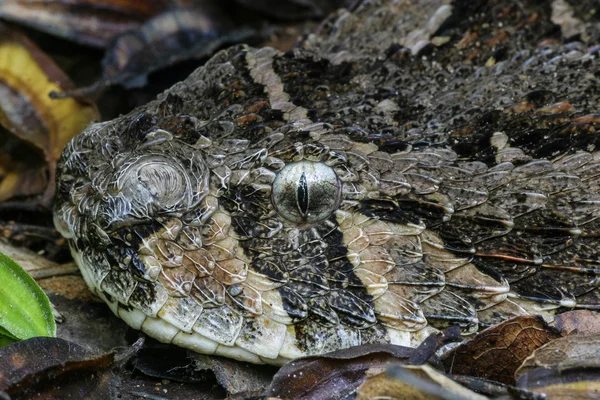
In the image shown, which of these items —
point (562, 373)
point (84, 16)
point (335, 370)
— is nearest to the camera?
point (562, 373)

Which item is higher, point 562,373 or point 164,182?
point 164,182

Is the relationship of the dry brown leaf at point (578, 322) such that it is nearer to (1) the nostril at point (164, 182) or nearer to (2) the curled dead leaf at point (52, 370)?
(1) the nostril at point (164, 182)

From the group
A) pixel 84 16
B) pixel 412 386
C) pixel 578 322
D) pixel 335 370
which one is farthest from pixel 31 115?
pixel 578 322

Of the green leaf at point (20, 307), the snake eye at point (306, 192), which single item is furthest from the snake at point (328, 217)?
the green leaf at point (20, 307)

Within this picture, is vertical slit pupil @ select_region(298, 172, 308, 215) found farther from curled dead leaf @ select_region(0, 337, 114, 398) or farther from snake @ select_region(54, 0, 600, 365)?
curled dead leaf @ select_region(0, 337, 114, 398)

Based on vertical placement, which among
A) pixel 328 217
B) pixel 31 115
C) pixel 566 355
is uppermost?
pixel 328 217

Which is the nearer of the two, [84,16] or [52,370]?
[52,370]

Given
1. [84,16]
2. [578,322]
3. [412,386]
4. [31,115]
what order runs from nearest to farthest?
[412,386]
[578,322]
[31,115]
[84,16]

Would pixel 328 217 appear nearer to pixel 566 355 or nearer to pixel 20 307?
pixel 566 355
